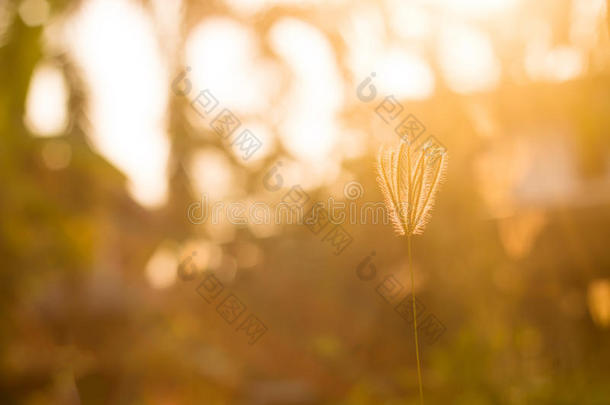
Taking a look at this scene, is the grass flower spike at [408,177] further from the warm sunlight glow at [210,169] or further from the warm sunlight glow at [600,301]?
the warm sunlight glow at [210,169]

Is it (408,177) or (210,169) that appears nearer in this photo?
(408,177)

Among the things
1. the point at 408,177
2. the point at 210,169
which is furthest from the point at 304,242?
the point at 408,177

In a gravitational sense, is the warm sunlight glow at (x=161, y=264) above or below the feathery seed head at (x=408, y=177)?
above

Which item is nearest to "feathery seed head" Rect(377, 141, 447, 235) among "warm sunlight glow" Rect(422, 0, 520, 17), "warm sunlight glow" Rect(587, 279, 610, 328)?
"warm sunlight glow" Rect(587, 279, 610, 328)

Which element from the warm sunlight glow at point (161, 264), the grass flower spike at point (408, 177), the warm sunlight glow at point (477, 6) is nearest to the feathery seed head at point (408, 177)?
the grass flower spike at point (408, 177)

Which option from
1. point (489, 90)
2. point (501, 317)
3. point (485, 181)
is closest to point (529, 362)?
point (501, 317)

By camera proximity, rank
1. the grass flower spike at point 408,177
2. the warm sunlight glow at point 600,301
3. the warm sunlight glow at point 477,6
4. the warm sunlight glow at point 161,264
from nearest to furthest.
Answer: the grass flower spike at point 408,177 → the warm sunlight glow at point 600,301 → the warm sunlight glow at point 477,6 → the warm sunlight glow at point 161,264

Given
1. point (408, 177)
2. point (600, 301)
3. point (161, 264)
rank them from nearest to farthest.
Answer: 1. point (408, 177)
2. point (600, 301)
3. point (161, 264)

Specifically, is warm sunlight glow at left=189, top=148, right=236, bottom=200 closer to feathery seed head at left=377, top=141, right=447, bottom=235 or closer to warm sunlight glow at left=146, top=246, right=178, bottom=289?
warm sunlight glow at left=146, top=246, right=178, bottom=289

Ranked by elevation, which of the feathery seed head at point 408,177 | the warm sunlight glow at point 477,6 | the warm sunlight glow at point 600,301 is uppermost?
the warm sunlight glow at point 477,6

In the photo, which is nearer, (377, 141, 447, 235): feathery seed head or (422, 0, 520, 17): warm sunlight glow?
(377, 141, 447, 235): feathery seed head

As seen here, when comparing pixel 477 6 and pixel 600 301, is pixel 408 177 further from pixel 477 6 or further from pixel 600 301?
pixel 477 6

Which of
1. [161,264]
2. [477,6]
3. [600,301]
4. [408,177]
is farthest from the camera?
[161,264]
